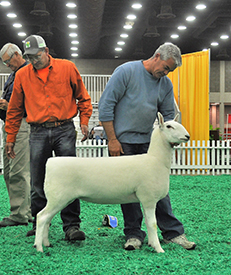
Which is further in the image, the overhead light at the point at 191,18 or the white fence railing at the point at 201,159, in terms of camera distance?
the overhead light at the point at 191,18

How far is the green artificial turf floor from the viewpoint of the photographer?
2600mm

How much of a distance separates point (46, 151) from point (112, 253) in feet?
3.68

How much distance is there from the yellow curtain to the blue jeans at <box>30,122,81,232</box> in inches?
297

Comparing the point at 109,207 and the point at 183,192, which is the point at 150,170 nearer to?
the point at 109,207

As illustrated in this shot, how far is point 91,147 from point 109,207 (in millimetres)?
4983

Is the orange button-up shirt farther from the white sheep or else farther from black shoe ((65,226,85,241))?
black shoe ((65,226,85,241))

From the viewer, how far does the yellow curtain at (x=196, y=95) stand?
10398 millimetres

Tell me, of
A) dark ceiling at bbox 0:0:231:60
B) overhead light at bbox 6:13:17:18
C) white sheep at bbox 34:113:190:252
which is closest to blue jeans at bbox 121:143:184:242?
white sheep at bbox 34:113:190:252

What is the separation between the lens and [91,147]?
33.8 ft

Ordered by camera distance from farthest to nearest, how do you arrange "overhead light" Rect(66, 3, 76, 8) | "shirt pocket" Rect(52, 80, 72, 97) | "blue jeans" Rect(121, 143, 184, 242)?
"overhead light" Rect(66, 3, 76, 8) → "shirt pocket" Rect(52, 80, 72, 97) → "blue jeans" Rect(121, 143, 184, 242)

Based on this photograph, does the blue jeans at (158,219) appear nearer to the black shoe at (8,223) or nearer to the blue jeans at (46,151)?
the blue jeans at (46,151)

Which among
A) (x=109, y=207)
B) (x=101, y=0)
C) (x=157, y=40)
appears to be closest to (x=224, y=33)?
(x=157, y=40)

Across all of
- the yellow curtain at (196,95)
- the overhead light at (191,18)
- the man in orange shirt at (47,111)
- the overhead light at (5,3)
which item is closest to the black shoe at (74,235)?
the man in orange shirt at (47,111)

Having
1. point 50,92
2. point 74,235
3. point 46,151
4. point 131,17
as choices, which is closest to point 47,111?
point 50,92
